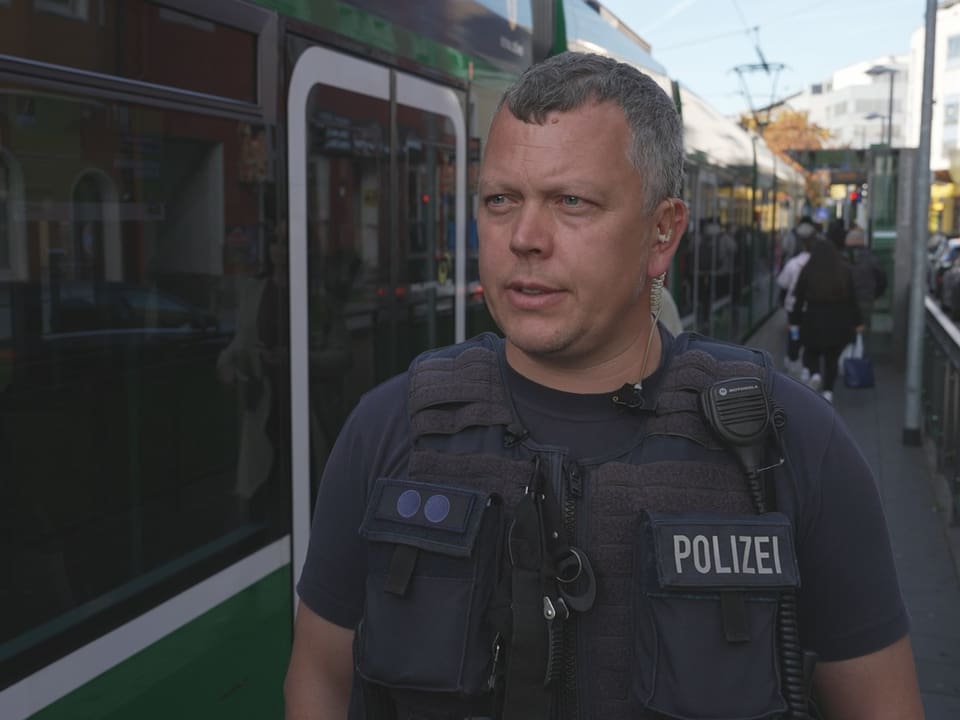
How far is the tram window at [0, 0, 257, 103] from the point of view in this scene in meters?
2.31

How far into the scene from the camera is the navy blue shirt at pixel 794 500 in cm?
164

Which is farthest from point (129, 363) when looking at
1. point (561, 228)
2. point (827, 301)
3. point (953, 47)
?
point (953, 47)

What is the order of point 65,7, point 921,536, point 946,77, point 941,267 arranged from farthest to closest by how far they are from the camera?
point 946,77 → point 941,267 → point 921,536 → point 65,7

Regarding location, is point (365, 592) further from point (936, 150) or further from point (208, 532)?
point (936, 150)

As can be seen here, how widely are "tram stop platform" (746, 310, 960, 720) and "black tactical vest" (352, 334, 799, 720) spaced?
3.48m

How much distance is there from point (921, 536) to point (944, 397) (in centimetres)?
166

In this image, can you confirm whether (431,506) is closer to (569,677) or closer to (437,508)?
(437,508)

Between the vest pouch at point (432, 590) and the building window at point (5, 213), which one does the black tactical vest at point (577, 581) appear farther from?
the building window at point (5, 213)

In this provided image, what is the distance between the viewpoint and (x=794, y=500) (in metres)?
1.65

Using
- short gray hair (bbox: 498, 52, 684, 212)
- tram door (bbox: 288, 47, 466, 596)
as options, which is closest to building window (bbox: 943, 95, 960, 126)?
tram door (bbox: 288, 47, 466, 596)

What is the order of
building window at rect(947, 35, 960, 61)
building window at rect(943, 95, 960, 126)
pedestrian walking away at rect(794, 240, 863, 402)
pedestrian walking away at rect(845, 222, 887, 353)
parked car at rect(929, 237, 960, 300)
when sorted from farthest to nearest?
building window at rect(947, 35, 960, 61) < building window at rect(943, 95, 960, 126) < parked car at rect(929, 237, 960, 300) < pedestrian walking away at rect(845, 222, 887, 353) < pedestrian walking away at rect(794, 240, 863, 402)

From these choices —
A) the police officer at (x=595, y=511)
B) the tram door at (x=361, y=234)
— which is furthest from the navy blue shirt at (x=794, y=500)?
the tram door at (x=361, y=234)

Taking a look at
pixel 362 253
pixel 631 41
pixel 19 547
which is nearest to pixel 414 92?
pixel 362 253

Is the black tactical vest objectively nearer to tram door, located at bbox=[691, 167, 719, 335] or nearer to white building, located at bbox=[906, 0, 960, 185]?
tram door, located at bbox=[691, 167, 719, 335]
